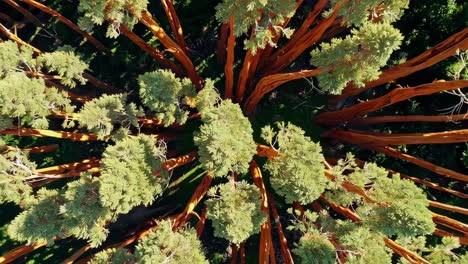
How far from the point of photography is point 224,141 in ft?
28.6

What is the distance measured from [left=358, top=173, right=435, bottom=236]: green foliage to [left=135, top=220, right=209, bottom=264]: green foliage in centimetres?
464

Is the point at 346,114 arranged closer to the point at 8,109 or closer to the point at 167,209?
the point at 167,209

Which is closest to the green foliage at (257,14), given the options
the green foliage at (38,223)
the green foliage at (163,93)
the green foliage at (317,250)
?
the green foliage at (163,93)

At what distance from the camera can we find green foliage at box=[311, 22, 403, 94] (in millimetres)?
7805

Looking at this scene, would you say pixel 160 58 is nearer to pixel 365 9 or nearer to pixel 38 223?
pixel 38 223

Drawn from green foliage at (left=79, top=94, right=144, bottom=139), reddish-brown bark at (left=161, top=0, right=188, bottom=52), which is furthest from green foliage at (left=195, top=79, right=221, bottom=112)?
reddish-brown bark at (left=161, top=0, right=188, bottom=52)

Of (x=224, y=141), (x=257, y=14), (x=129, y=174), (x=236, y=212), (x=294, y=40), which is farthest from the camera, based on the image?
(x=294, y=40)

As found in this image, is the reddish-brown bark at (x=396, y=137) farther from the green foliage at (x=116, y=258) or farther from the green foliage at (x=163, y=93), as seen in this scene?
the green foliage at (x=116, y=258)

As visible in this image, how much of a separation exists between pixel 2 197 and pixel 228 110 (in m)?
6.57

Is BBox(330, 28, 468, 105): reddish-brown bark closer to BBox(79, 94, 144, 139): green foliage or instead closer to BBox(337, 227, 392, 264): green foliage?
BBox(337, 227, 392, 264): green foliage

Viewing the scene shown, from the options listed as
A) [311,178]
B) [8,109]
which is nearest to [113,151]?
[8,109]

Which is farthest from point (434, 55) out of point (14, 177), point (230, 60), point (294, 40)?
point (14, 177)

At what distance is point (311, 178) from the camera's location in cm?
916

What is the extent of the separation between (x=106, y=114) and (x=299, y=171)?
560 centimetres
